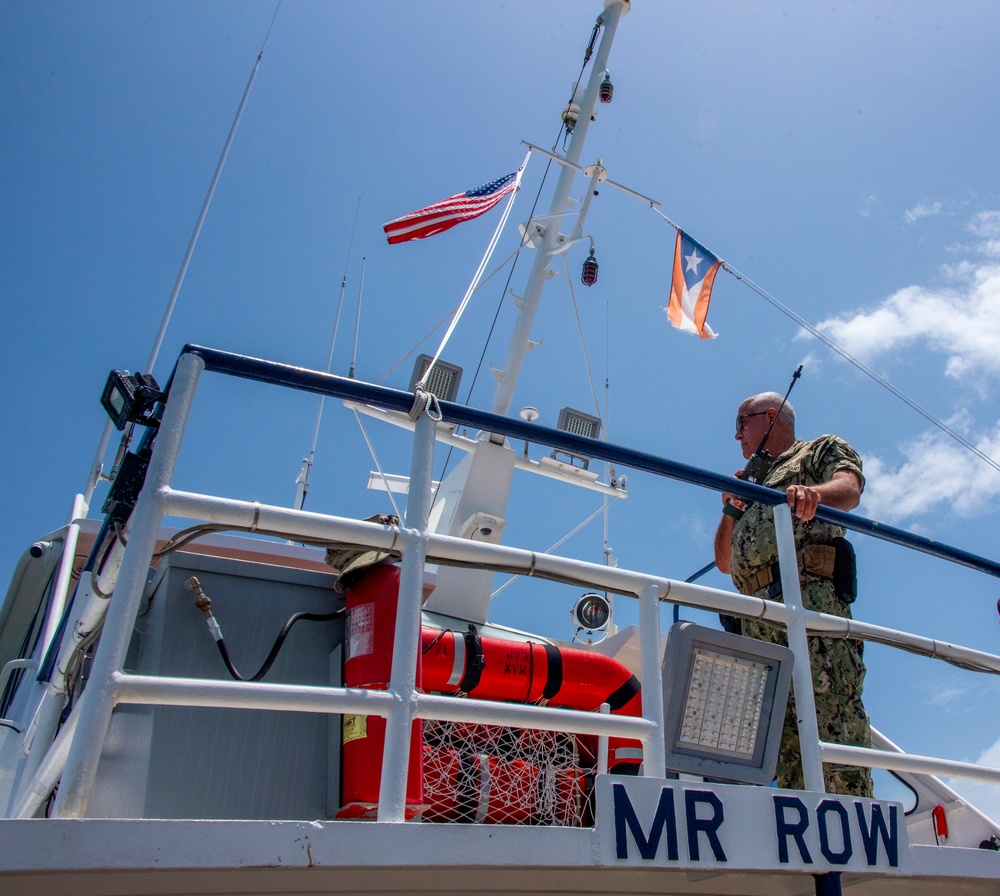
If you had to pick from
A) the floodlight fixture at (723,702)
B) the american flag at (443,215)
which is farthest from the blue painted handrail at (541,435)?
the american flag at (443,215)

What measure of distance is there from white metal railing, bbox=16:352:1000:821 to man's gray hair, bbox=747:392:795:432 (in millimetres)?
1483

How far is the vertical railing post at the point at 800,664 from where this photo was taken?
254 cm

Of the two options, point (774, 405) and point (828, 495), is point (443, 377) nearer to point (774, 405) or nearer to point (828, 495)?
point (774, 405)

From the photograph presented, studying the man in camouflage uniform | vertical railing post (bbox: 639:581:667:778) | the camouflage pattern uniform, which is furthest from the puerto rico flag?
vertical railing post (bbox: 639:581:667:778)

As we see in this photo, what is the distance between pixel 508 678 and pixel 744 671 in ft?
3.78

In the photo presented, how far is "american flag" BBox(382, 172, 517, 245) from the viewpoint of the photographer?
7.94 metres

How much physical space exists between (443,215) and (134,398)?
20.5ft

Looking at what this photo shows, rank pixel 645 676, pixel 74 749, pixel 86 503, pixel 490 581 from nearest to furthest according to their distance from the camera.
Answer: pixel 74 749, pixel 645 676, pixel 86 503, pixel 490 581

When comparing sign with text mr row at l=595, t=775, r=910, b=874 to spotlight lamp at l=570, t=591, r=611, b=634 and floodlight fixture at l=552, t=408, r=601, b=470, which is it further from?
floodlight fixture at l=552, t=408, r=601, b=470

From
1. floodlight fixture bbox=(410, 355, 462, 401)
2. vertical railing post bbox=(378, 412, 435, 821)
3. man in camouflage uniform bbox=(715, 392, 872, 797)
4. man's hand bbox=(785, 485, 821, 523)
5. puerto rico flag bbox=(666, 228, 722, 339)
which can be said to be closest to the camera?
vertical railing post bbox=(378, 412, 435, 821)

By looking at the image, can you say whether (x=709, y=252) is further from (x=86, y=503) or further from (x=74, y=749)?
(x=74, y=749)

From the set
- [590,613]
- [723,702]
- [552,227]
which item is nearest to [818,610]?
[723,702]

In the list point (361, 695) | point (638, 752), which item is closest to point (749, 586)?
point (638, 752)

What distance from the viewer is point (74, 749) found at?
69.7 inches
